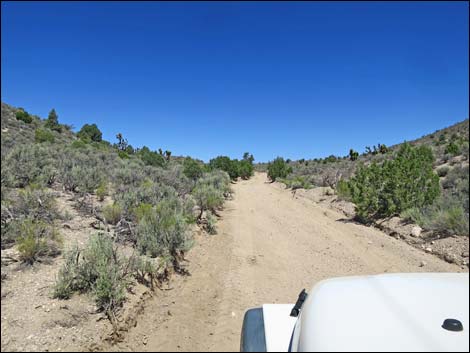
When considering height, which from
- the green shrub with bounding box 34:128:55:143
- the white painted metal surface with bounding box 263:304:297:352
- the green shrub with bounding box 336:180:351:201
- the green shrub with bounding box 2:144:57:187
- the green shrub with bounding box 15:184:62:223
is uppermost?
the green shrub with bounding box 34:128:55:143

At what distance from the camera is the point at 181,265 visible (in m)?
5.73

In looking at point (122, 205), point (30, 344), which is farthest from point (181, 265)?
point (30, 344)

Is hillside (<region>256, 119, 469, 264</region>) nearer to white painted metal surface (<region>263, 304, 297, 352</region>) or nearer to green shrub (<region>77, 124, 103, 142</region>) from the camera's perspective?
white painted metal surface (<region>263, 304, 297, 352</region>)

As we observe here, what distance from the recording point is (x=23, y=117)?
242 inches

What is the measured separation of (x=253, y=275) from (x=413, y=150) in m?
2.43

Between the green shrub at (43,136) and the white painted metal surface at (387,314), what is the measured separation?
7.04 m

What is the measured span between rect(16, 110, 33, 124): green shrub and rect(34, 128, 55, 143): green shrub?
0.30 metres

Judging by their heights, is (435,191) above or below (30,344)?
above

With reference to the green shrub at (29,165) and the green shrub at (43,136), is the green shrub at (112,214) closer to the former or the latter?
the green shrub at (29,165)

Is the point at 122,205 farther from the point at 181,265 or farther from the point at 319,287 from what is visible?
the point at 319,287

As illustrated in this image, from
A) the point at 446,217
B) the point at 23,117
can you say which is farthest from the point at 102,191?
the point at 446,217

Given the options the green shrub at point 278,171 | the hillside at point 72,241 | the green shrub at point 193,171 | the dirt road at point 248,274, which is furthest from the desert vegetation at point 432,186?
the green shrub at point 278,171

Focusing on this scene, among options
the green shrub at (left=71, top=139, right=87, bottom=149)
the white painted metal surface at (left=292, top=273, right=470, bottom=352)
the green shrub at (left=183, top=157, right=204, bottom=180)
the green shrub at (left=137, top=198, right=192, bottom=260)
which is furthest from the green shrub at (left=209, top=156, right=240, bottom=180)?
the white painted metal surface at (left=292, top=273, right=470, bottom=352)

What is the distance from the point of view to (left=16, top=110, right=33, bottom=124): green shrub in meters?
5.61
